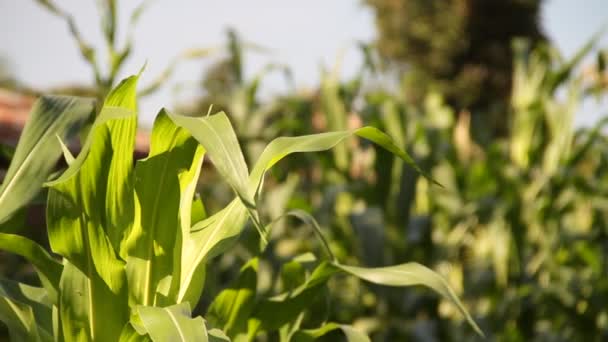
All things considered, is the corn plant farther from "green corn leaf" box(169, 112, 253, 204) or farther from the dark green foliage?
the dark green foliage

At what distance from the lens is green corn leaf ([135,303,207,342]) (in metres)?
0.69

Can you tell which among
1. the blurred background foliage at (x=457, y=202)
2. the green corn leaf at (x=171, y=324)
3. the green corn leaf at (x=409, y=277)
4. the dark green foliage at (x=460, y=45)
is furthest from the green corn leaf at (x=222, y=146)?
the dark green foliage at (x=460, y=45)

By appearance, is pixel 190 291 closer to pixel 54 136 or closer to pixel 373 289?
pixel 54 136

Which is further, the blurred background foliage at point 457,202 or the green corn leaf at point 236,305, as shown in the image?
the blurred background foliage at point 457,202

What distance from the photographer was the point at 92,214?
0.80m

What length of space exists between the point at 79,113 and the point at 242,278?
0.85 ft

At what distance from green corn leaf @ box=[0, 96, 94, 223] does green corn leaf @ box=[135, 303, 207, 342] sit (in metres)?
0.19

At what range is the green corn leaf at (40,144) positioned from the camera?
83 centimetres

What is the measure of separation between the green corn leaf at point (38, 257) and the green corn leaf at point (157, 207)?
74 mm

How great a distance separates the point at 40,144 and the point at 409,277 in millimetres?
389

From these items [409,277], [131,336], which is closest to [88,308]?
[131,336]

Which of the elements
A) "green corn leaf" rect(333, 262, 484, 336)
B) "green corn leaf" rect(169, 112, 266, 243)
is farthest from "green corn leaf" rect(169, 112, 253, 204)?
"green corn leaf" rect(333, 262, 484, 336)

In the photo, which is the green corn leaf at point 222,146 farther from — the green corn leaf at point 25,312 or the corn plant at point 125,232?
the green corn leaf at point 25,312

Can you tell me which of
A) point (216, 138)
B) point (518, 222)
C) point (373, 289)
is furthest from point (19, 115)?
point (216, 138)
